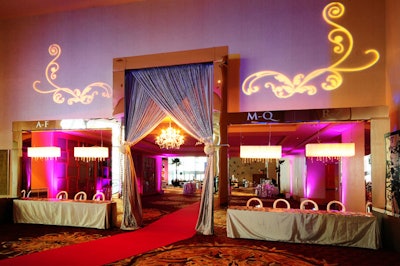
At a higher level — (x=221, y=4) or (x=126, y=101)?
(x=221, y=4)

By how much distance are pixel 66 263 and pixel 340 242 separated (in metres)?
4.29

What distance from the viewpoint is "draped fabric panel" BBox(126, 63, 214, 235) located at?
21.4ft

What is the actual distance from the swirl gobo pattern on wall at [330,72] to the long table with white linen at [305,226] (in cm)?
226

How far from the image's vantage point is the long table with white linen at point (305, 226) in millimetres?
5629

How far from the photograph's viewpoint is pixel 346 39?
20.8 feet

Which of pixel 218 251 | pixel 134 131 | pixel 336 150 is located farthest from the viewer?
pixel 134 131

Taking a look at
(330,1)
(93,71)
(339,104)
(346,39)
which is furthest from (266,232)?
(93,71)

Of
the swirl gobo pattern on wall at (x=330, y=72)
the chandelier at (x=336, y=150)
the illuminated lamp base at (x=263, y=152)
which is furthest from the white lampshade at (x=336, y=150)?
the swirl gobo pattern on wall at (x=330, y=72)

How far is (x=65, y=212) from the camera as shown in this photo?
727cm

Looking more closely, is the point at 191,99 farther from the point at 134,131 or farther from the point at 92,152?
the point at 92,152

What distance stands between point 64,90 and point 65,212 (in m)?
2.79

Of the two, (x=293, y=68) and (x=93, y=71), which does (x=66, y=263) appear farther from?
(x=293, y=68)

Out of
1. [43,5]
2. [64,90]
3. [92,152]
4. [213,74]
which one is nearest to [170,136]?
[92,152]

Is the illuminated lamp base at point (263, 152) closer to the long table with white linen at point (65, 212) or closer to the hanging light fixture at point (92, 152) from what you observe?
the long table with white linen at point (65, 212)
